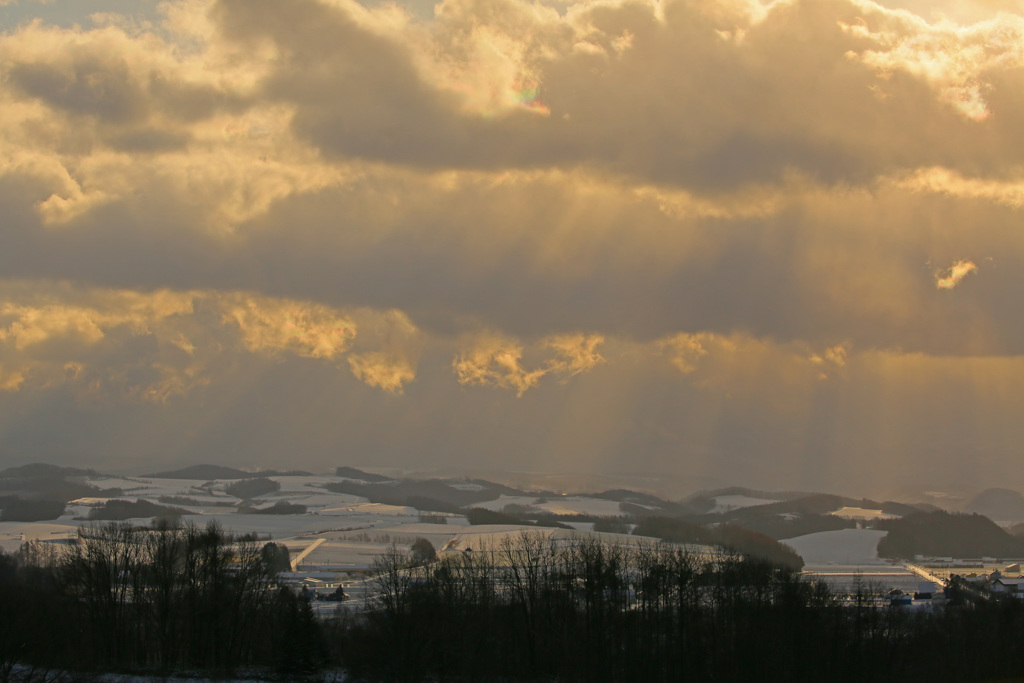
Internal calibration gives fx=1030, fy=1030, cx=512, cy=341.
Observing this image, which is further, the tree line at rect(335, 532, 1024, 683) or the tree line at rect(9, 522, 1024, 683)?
the tree line at rect(335, 532, 1024, 683)

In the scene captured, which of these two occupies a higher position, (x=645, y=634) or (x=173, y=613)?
(x=173, y=613)

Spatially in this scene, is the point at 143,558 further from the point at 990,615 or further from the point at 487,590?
the point at 990,615

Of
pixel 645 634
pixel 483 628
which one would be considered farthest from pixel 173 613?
pixel 645 634

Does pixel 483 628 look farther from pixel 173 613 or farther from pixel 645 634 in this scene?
pixel 173 613

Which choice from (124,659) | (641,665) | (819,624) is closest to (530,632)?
(641,665)

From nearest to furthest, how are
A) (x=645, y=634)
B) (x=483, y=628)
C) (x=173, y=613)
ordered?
(x=173, y=613) → (x=483, y=628) → (x=645, y=634)

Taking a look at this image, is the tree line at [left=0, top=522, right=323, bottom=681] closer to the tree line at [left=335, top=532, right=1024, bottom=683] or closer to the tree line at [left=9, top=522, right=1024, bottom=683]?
the tree line at [left=9, top=522, right=1024, bottom=683]

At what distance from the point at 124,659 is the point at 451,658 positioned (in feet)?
97.7

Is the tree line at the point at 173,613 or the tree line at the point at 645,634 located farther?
the tree line at the point at 645,634

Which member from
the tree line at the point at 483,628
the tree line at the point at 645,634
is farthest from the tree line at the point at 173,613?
the tree line at the point at 645,634

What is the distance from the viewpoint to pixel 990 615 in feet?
429

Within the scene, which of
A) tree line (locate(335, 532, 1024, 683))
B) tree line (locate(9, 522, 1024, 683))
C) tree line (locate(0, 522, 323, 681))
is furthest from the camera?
tree line (locate(335, 532, 1024, 683))

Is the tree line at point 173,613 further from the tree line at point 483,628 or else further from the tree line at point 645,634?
the tree line at point 645,634

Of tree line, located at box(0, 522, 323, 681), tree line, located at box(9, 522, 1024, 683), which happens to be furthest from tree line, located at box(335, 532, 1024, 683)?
tree line, located at box(0, 522, 323, 681)
